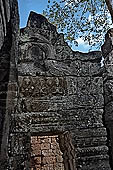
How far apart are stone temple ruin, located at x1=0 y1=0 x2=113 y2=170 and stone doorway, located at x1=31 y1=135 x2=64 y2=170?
7.56 feet

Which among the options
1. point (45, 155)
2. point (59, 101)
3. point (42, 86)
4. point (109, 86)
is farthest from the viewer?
point (45, 155)

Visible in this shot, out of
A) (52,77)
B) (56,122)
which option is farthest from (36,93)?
(56,122)

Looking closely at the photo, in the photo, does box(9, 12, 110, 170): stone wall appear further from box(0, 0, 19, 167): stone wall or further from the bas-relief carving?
box(0, 0, 19, 167): stone wall

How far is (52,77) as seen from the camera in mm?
4145

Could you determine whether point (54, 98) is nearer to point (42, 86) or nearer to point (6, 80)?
point (42, 86)

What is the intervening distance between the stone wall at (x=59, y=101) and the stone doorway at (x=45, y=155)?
270 cm

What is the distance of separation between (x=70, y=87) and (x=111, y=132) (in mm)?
1361

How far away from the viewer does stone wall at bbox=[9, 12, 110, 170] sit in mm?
3424

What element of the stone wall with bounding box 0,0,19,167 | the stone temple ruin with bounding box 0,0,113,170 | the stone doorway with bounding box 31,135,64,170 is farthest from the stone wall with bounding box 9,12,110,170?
the stone doorway with bounding box 31,135,64,170

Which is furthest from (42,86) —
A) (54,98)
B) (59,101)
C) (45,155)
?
(45,155)

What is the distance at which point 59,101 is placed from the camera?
3891 mm

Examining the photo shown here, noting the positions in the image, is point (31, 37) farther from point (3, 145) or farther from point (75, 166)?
point (75, 166)

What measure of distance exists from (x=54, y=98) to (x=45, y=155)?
328 centimetres

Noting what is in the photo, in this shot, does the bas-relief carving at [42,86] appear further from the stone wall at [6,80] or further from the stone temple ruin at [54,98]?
the stone wall at [6,80]
